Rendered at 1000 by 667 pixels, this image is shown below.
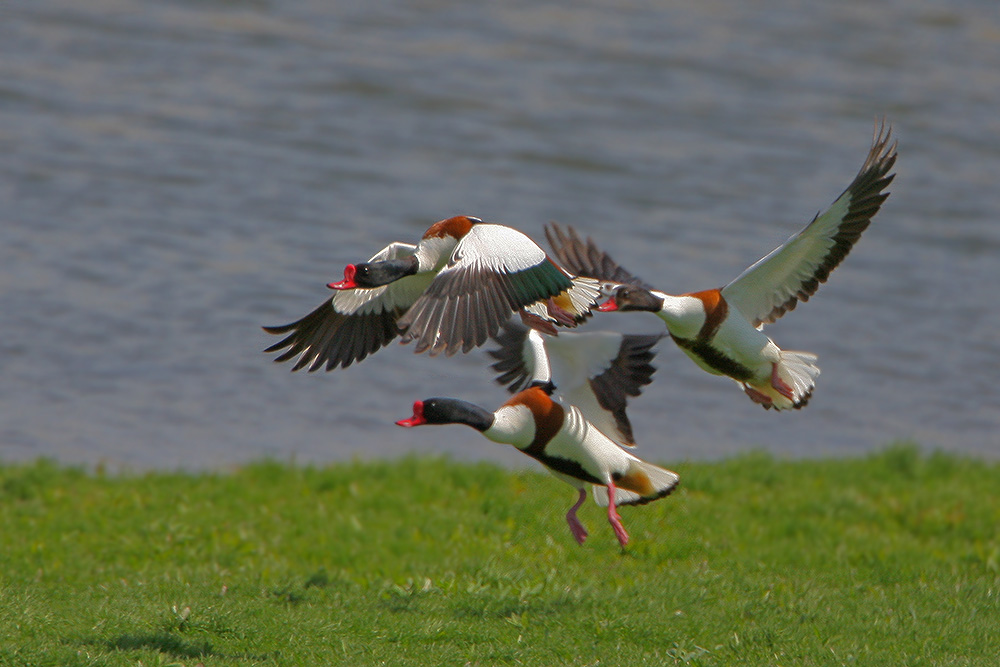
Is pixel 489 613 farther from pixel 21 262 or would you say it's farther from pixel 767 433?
pixel 21 262

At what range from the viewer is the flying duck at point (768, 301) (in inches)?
256

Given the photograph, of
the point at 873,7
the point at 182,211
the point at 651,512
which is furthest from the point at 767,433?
the point at 873,7

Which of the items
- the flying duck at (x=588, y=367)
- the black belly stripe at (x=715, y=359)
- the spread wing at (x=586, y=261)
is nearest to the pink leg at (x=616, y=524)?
the flying duck at (x=588, y=367)

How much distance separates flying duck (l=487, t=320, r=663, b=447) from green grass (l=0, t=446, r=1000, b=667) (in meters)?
0.99

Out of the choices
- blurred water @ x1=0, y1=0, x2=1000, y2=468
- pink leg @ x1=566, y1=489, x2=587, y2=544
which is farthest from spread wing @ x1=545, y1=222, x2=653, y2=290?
blurred water @ x1=0, y1=0, x2=1000, y2=468

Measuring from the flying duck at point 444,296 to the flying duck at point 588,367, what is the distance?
19 centimetres

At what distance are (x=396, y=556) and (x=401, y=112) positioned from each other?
10296mm

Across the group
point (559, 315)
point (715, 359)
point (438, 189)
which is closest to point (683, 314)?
point (715, 359)

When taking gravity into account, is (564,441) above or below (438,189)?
above

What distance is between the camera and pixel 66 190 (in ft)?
46.8

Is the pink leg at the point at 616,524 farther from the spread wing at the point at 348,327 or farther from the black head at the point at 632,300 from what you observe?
the spread wing at the point at 348,327

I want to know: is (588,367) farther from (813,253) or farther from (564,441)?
(813,253)

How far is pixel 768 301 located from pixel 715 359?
1.68 ft

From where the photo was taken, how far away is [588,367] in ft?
22.5
